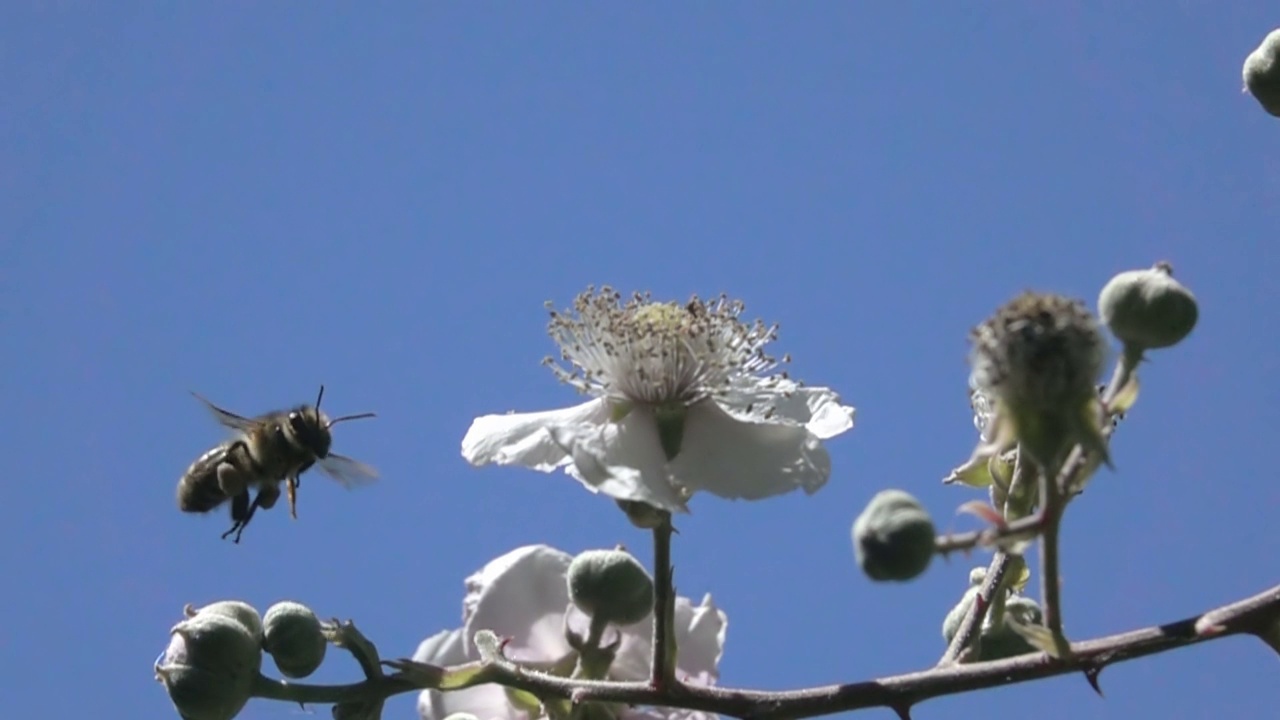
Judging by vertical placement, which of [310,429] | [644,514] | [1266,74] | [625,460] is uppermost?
[1266,74]

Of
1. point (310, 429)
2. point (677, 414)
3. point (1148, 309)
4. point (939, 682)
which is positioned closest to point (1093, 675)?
point (939, 682)

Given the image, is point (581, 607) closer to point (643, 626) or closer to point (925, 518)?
point (643, 626)

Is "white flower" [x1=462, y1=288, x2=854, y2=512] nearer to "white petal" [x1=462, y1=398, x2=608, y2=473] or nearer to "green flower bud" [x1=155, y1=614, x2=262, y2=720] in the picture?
"white petal" [x1=462, y1=398, x2=608, y2=473]

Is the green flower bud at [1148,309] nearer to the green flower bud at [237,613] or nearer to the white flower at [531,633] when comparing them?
the white flower at [531,633]

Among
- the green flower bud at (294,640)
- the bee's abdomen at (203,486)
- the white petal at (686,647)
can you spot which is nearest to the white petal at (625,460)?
the white petal at (686,647)

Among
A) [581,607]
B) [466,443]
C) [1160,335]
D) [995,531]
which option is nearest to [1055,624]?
[995,531]

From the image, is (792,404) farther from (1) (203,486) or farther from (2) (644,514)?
(1) (203,486)
